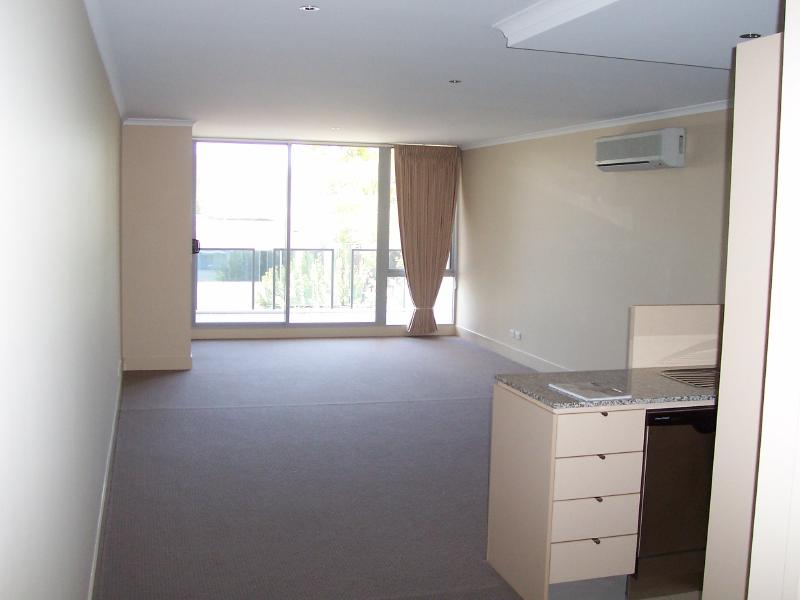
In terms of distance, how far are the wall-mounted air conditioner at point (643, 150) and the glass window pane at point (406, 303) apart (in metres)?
3.92

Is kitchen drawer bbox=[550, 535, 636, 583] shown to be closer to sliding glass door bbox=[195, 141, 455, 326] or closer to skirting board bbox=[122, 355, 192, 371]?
skirting board bbox=[122, 355, 192, 371]

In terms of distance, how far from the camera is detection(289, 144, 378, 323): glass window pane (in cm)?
963

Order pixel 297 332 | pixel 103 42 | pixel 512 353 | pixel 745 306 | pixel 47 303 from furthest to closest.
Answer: pixel 297 332
pixel 512 353
pixel 103 42
pixel 745 306
pixel 47 303

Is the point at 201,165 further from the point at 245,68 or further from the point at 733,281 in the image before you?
the point at 733,281

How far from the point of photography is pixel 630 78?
4902 millimetres

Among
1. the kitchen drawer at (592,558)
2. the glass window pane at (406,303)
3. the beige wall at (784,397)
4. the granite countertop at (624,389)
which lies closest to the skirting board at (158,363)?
the glass window pane at (406,303)

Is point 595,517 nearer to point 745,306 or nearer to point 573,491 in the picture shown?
point 573,491

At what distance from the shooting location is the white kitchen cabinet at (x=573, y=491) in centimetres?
295

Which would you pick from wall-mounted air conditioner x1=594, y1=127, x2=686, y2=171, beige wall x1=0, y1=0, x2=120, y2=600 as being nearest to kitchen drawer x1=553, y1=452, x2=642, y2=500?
beige wall x1=0, y1=0, x2=120, y2=600

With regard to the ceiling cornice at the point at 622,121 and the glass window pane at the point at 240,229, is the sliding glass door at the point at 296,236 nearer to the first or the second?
the glass window pane at the point at 240,229

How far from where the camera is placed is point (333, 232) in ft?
32.0

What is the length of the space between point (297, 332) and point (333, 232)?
1.32 meters

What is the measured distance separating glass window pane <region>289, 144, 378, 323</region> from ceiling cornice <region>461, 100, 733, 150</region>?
5.72 ft

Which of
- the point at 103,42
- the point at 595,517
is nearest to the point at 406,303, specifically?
the point at 103,42
